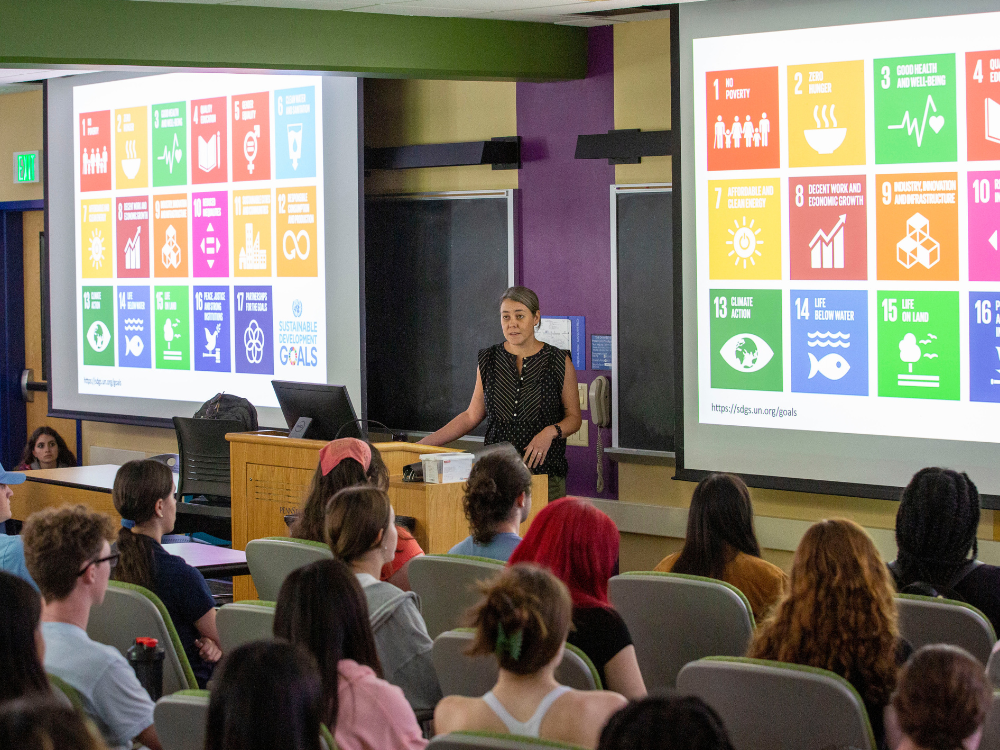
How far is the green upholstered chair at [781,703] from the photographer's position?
2.12 metres

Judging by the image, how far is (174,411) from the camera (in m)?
7.70

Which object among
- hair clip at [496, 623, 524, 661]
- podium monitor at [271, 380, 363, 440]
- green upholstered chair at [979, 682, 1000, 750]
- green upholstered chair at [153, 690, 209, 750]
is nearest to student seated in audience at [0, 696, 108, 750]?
green upholstered chair at [153, 690, 209, 750]

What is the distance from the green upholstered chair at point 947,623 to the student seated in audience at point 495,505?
3.45 feet

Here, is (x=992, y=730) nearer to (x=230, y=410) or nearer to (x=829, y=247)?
(x=829, y=247)

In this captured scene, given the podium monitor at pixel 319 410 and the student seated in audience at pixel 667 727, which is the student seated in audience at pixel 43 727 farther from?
the podium monitor at pixel 319 410

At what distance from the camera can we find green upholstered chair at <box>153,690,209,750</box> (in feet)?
6.44

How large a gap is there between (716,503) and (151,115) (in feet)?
18.8

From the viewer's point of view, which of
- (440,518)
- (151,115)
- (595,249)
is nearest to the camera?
(440,518)

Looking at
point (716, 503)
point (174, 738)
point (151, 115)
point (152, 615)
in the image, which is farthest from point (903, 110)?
point (151, 115)

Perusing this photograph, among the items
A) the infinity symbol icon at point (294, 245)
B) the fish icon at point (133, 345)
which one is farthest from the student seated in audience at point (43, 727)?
the fish icon at point (133, 345)

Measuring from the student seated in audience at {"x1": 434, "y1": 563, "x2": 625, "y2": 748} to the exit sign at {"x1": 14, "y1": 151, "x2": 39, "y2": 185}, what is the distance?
26.6ft

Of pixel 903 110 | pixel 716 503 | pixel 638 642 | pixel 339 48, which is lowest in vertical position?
pixel 638 642

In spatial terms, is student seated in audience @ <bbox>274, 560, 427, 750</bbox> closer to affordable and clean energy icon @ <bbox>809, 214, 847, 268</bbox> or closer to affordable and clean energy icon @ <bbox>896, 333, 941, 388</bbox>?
affordable and clean energy icon @ <bbox>896, 333, 941, 388</bbox>

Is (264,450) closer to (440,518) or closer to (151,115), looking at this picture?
(440,518)
